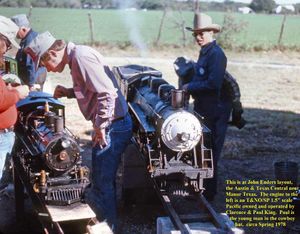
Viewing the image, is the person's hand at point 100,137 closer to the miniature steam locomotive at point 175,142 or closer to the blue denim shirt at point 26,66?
the miniature steam locomotive at point 175,142

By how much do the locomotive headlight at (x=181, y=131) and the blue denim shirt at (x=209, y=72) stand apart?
0.99m

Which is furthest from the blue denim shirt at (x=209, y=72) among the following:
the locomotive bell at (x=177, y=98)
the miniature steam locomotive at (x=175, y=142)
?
the locomotive bell at (x=177, y=98)

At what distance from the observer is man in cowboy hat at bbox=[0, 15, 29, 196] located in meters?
4.02

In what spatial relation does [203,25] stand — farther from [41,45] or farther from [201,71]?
[41,45]

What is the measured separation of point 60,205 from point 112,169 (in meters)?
0.88

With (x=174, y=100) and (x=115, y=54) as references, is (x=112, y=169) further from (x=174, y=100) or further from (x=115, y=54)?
(x=115, y=54)

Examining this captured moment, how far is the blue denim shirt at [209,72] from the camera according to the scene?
5.77 metres

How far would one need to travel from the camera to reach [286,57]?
68.2 feet

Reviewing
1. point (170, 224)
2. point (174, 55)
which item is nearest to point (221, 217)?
point (170, 224)

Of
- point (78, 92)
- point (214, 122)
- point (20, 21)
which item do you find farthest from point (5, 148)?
point (20, 21)

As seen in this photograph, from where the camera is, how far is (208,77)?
19.1 ft

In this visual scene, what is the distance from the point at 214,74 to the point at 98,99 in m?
1.82

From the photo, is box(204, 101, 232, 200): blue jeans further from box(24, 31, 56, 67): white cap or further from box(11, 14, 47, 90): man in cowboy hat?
box(11, 14, 47, 90): man in cowboy hat

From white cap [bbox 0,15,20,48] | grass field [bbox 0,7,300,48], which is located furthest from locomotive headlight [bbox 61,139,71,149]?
grass field [bbox 0,7,300,48]
